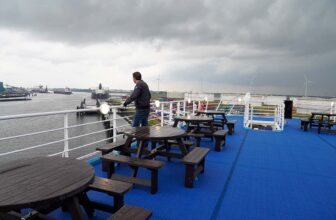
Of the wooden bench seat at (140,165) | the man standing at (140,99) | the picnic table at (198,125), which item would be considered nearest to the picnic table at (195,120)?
the picnic table at (198,125)

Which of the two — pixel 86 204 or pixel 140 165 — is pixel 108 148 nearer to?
pixel 140 165

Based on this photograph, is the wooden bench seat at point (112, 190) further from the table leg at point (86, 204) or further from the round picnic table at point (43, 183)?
the round picnic table at point (43, 183)

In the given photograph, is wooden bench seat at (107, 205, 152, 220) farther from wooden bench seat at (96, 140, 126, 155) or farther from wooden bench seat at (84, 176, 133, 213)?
wooden bench seat at (96, 140, 126, 155)

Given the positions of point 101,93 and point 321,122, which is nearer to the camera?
point 321,122

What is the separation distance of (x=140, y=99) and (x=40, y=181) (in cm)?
285

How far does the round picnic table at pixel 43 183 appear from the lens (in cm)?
140

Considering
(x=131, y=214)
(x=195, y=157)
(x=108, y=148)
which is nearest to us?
(x=131, y=214)

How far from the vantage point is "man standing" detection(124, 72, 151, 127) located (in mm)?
4289

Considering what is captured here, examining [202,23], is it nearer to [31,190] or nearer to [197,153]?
[197,153]

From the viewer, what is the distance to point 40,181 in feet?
5.44

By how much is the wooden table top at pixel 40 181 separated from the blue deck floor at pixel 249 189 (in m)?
0.77

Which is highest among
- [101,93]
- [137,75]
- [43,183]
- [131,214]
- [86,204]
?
[101,93]

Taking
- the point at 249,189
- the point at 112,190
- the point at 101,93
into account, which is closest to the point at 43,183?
the point at 112,190

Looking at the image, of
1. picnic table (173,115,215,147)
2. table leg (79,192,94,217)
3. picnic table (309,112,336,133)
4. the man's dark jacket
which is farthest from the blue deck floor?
picnic table (309,112,336,133)
